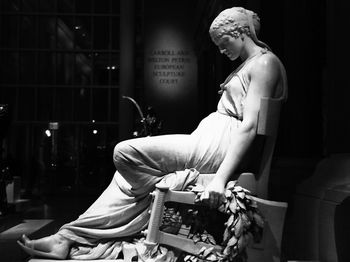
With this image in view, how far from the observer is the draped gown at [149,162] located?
12.2 ft

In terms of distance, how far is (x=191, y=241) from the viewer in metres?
3.54

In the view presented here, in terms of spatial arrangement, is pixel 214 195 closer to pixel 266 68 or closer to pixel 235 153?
pixel 235 153

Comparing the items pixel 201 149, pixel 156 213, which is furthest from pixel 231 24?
pixel 156 213

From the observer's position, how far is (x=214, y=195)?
332 cm

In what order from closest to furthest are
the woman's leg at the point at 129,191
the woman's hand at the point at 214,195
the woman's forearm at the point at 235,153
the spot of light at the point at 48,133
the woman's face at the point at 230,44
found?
the woman's hand at the point at 214,195, the woman's forearm at the point at 235,153, the woman's leg at the point at 129,191, the woman's face at the point at 230,44, the spot of light at the point at 48,133

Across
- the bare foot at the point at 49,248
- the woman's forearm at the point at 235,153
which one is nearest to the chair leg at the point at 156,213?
the woman's forearm at the point at 235,153

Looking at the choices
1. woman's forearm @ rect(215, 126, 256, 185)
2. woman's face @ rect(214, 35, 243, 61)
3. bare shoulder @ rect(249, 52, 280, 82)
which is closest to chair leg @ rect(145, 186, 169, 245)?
woman's forearm @ rect(215, 126, 256, 185)

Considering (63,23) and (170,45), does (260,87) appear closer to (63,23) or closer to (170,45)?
(170,45)

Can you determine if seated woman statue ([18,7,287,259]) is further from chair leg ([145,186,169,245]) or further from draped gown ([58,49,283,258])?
chair leg ([145,186,169,245])

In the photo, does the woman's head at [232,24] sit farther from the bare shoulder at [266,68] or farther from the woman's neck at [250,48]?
the bare shoulder at [266,68]

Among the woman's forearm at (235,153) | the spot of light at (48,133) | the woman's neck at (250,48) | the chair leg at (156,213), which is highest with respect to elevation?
the woman's neck at (250,48)

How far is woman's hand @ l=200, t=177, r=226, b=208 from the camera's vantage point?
3.31 m

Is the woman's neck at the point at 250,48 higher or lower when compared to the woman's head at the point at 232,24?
lower

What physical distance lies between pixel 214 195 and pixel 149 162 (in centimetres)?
69
